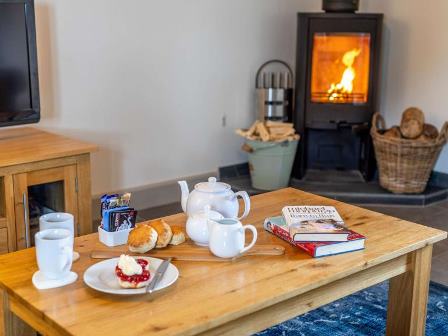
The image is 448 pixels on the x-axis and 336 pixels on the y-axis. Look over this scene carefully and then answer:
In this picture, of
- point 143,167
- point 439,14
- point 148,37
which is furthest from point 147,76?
point 439,14

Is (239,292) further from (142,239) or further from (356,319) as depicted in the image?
(356,319)

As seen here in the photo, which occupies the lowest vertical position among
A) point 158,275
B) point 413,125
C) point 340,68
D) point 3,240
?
point 3,240

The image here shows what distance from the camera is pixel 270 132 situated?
427 cm

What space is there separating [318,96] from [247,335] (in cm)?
291

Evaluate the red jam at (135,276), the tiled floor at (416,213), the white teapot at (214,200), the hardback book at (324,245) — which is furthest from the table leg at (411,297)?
the tiled floor at (416,213)

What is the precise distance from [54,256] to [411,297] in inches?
45.8

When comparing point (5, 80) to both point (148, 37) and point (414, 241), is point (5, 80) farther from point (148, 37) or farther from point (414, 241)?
point (414, 241)

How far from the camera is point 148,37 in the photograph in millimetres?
3922

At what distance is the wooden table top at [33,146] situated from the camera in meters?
2.80

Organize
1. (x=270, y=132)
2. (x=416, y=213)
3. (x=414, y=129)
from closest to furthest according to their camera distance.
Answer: (x=416, y=213)
(x=414, y=129)
(x=270, y=132)

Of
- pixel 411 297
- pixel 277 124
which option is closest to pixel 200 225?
pixel 411 297

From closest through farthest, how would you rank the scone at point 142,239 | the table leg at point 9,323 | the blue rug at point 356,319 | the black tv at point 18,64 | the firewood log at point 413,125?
1. the table leg at point 9,323
2. the scone at point 142,239
3. the blue rug at point 356,319
4. the black tv at point 18,64
5. the firewood log at point 413,125

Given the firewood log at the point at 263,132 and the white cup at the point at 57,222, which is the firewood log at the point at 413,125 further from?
the white cup at the point at 57,222

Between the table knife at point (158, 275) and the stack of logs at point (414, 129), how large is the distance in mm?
2632
